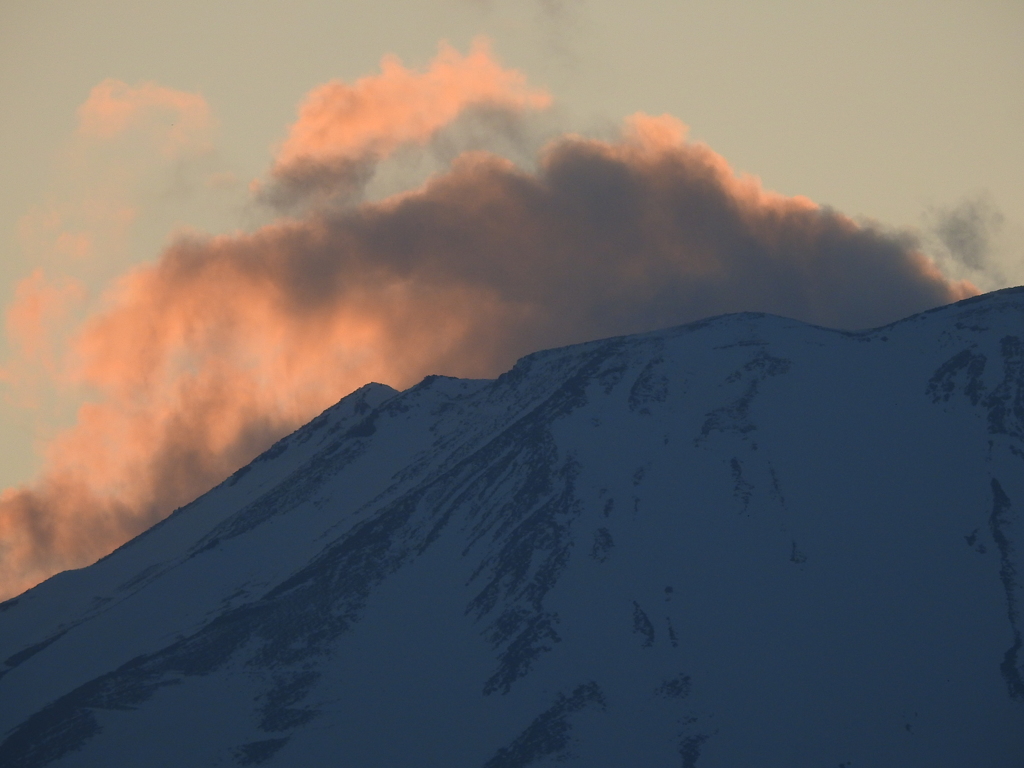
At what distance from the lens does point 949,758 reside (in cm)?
19975

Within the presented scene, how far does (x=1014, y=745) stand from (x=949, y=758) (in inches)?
304

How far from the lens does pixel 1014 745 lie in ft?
654
